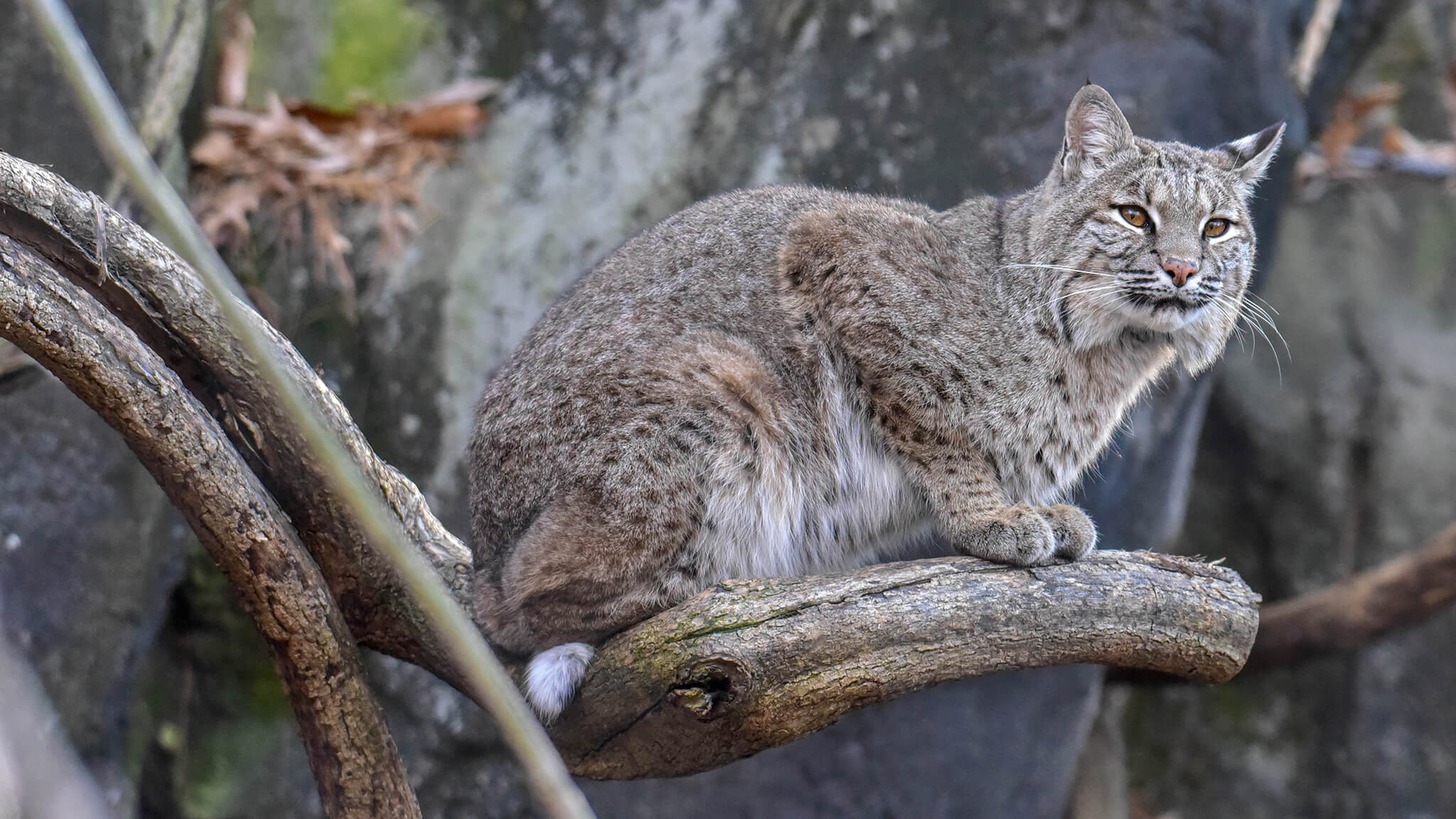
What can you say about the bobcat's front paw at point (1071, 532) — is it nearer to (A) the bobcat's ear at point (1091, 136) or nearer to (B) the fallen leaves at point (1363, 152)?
(A) the bobcat's ear at point (1091, 136)

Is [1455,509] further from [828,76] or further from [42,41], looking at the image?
[42,41]

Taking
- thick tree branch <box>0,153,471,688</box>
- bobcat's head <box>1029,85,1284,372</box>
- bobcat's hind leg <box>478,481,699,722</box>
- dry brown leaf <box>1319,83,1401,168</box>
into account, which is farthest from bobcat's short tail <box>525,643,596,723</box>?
dry brown leaf <box>1319,83,1401,168</box>

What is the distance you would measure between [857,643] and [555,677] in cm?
83

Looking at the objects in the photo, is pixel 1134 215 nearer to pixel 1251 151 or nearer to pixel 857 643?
pixel 1251 151

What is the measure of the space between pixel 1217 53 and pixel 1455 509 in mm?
4080

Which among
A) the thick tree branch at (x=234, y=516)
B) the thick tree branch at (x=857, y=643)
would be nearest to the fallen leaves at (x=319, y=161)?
the thick tree branch at (x=234, y=516)

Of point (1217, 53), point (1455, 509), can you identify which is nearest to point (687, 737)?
point (1217, 53)

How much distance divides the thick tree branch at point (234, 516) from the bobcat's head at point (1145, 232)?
93.4 inches

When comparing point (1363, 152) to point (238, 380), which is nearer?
point (238, 380)

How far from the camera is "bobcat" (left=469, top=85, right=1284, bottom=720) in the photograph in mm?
3396

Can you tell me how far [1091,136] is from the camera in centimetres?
399

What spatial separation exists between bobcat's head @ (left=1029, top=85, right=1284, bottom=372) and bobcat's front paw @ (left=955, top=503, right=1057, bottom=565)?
2.35ft

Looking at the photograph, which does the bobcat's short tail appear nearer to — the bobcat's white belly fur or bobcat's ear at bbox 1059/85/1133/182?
the bobcat's white belly fur

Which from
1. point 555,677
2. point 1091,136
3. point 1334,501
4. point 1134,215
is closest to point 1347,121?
point 1334,501
